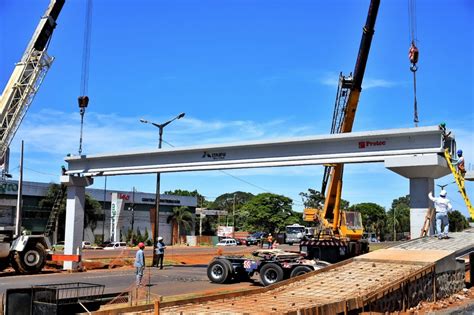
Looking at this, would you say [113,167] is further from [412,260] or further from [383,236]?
[383,236]

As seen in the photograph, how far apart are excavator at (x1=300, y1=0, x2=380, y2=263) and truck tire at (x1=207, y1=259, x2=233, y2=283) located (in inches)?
125

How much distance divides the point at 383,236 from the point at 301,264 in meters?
98.5

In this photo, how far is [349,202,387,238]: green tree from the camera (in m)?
119

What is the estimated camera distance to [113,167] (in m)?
28.2

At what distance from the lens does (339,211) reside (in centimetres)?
2478

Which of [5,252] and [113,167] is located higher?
[113,167]

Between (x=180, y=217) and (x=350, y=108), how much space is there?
62503 mm

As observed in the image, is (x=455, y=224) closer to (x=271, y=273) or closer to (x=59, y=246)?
(x=59, y=246)

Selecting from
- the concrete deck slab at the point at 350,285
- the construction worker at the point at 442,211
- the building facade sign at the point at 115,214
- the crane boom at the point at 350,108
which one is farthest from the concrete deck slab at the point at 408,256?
the building facade sign at the point at 115,214

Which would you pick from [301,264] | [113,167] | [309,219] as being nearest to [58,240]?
[113,167]

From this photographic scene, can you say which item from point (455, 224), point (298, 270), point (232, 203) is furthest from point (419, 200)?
point (232, 203)

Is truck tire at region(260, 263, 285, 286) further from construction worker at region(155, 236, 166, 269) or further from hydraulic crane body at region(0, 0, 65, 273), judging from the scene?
hydraulic crane body at region(0, 0, 65, 273)

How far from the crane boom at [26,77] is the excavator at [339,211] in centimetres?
1524

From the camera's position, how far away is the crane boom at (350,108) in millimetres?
22375
